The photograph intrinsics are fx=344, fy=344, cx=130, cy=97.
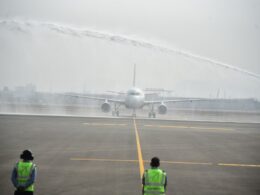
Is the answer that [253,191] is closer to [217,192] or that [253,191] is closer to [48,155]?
[217,192]

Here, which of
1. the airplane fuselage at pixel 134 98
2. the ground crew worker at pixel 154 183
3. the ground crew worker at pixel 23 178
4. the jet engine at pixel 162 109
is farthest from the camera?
the jet engine at pixel 162 109

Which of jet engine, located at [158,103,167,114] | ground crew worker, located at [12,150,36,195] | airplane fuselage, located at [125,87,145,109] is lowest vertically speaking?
ground crew worker, located at [12,150,36,195]

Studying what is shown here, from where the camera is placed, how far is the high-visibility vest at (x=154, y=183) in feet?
24.0

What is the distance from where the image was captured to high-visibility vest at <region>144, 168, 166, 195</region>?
730 centimetres

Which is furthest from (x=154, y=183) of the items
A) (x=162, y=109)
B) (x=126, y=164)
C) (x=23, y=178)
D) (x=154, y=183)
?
(x=162, y=109)

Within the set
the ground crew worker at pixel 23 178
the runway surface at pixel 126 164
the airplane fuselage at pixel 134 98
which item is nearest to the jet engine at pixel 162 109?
the airplane fuselage at pixel 134 98

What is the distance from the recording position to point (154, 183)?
7324mm

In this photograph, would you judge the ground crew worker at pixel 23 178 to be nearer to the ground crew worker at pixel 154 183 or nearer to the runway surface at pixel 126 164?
the ground crew worker at pixel 154 183

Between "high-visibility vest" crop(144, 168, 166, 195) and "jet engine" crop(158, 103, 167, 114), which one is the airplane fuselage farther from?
"high-visibility vest" crop(144, 168, 166, 195)

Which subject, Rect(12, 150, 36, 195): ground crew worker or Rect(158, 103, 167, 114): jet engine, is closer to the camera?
Rect(12, 150, 36, 195): ground crew worker

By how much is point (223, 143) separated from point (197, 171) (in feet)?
35.8

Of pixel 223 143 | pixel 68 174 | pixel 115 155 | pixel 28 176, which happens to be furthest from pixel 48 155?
pixel 223 143

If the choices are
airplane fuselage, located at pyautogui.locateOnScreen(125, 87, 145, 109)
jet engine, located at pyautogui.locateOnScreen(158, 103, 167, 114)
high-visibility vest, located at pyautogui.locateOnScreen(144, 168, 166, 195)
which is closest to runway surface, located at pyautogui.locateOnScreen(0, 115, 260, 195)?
high-visibility vest, located at pyautogui.locateOnScreen(144, 168, 166, 195)

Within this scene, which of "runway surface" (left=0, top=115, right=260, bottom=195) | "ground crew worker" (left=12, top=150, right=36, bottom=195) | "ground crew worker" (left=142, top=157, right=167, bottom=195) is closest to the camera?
"ground crew worker" (left=142, top=157, right=167, bottom=195)
